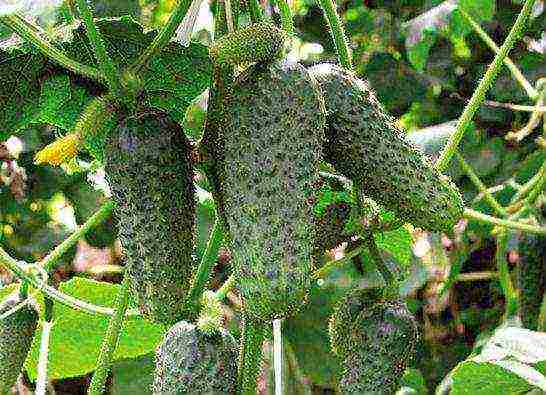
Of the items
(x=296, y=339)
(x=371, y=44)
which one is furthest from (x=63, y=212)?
(x=371, y=44)

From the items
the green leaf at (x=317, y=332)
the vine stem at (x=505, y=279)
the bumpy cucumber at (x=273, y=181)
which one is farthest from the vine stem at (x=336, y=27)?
the green leaf at (x=317, y=332)

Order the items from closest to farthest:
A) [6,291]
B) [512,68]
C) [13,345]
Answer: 1. [13,345]
2. [6,291]
3. [512,68]

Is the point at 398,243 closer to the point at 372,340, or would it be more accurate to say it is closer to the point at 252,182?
the point at 372,340

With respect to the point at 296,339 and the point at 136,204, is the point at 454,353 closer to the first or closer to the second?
the point at 296,339

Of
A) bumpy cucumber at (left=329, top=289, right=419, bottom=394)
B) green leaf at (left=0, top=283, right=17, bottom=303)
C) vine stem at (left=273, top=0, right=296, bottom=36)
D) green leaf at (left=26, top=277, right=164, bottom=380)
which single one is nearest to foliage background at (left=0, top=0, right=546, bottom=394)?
green leaf at (left=26, top=277, right=164, bottom=380)

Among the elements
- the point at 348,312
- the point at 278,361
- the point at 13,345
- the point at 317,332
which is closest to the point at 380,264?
the point at 348,312

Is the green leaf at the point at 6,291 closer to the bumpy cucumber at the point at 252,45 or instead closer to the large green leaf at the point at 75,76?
the large green leaf at the point at 75,76
